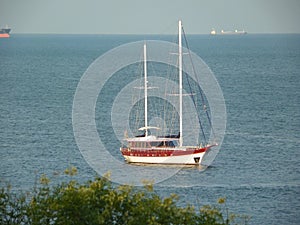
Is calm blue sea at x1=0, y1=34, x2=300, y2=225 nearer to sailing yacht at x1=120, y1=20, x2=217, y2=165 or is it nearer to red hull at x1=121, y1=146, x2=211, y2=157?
sailing yacht at x1=120, y1=20, x2=217, y2=165

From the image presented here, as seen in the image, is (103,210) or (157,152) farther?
(157,152)

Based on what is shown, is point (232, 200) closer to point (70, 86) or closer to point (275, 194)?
point (275, 194)

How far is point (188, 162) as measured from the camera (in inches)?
2741

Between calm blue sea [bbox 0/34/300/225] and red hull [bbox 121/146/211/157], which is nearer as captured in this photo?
calm blue sea [bbox 0/34/300/225]

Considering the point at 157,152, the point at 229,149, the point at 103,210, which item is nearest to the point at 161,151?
the point at 157,152

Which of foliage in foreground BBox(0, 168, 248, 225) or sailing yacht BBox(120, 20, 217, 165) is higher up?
sailing yacht BBox(120, 20, 217, 165)

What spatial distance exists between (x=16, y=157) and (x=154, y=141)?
1119 centimetres

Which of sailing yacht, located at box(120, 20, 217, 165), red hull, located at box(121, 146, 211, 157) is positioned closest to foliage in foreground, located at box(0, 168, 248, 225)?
red hull, located at box(121, 146, 211, 157)

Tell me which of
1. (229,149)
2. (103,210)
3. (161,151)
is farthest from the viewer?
(229,149)

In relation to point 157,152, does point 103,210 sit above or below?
below

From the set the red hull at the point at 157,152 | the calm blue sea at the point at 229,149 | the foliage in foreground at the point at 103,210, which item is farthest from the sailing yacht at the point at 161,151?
the foliage in foreground at the point at 103,210

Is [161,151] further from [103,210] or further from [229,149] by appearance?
[103,210]

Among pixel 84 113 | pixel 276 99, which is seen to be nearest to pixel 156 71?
pixel 276 99

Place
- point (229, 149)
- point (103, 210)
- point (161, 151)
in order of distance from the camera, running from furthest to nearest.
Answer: point (229, 149) < point (161, 151) < point (103, 210)
